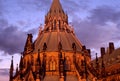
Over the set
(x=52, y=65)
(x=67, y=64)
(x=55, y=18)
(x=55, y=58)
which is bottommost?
(x=52, y=65)

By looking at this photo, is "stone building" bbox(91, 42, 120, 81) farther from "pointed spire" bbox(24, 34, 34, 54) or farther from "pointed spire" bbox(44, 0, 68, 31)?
"pointed spire" bbox(24, 34, 34, 54)

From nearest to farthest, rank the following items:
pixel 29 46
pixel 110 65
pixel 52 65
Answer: pixel 52 65 → pixel 29 46 → pixel 110 65

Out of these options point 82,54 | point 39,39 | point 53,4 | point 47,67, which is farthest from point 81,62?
point 53,4

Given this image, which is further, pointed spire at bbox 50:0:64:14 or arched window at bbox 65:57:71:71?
pointed spire at bbox 50:0:64:14

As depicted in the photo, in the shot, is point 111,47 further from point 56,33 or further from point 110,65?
point 56,33

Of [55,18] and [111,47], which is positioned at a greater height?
[55,18]

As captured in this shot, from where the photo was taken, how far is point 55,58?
72.3 m

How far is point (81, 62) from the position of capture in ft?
240

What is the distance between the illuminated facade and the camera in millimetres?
69125

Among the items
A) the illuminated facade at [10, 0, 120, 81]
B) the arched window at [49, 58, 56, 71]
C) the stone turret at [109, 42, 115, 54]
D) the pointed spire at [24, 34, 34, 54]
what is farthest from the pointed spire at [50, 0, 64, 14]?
the stone turret at [109, 42, 115, 54]

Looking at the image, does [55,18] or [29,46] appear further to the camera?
[55,18]

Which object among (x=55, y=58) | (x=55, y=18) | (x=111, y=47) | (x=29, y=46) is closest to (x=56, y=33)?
(x=55, y=18)

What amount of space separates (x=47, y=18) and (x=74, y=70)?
63.7 ft

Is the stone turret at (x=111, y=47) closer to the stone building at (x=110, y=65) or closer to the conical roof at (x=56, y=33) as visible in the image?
the stone building at (x=110, y=65)
